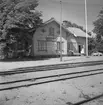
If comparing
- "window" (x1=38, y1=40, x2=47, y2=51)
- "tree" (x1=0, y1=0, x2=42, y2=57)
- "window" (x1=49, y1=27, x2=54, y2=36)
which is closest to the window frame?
"window" (x1=49, y1=27, x2=54, y2=36)

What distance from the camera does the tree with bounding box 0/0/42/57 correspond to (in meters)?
17.2

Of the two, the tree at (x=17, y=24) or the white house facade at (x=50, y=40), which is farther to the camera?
the white house facade at (x=50, y=40)

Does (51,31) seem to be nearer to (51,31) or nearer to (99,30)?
(51,31)

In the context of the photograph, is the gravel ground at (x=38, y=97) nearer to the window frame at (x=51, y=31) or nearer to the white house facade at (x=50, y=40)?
the white house facade at (x=50, y=40)

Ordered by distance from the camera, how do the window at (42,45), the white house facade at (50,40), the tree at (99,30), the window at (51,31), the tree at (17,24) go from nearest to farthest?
the tree at (17,24) < the white house facade at (50,40) < the window at (42,45) < the window at (51,31) < the tree at (99,30)

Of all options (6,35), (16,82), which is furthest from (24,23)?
(16,82)

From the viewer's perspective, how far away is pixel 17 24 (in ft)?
58.5

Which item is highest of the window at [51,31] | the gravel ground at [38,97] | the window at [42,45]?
the window at [51,31]

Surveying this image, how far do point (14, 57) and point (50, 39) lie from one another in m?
7.96

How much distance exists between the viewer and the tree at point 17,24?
17.2m

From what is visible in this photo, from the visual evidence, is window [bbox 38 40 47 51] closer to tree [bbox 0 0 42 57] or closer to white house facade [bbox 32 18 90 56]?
white house facade [bbox 32 18 90 56]

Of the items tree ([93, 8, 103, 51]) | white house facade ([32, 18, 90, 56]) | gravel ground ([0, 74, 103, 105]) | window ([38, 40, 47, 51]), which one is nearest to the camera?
gravel ground ([0, 74, 103, 105])

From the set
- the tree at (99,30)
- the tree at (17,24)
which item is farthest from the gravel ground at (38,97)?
the tree at (99,30)

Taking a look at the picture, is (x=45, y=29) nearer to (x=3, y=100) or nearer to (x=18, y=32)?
(x=18, y=32)
